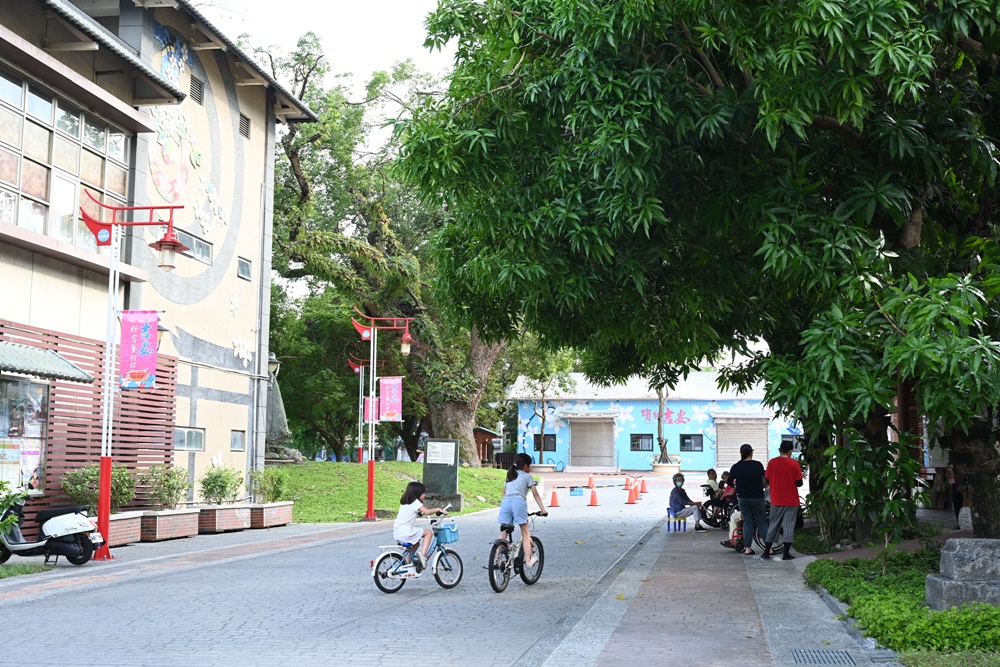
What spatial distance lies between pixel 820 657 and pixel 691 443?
54.1 m

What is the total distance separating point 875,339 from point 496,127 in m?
4.48

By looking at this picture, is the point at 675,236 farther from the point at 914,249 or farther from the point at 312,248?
the point at 312,248

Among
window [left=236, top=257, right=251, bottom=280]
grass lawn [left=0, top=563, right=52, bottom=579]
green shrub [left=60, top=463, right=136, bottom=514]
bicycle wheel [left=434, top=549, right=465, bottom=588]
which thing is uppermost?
window [left=236, top=257, right=251, bottom=280]

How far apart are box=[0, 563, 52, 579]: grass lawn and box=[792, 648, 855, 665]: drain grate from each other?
Answer: 10578 millimetres

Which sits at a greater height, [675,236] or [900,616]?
[675,236]

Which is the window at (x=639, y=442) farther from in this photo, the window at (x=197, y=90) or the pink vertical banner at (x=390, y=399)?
the window at (x=197, y=90)

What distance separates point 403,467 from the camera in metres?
35.6

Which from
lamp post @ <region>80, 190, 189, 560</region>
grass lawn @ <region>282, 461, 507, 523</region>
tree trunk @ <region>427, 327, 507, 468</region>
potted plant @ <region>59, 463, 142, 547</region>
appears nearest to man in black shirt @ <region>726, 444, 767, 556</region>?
lamp post @ <region>80, 190, 189, 560</region>

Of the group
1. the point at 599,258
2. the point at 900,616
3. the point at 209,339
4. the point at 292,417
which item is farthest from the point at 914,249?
the point at 292,417

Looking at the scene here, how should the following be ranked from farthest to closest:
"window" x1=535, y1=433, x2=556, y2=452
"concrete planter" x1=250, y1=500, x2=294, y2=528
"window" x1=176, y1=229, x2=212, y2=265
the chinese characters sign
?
1. "window" x1=535, y1=433, x2=556, y2=452
2. the chinese characters sign
3. "concrete planter" x1=250, y1=500, x2=294, y2=528
4. "window" x1=176, y1=229, x2=212, y2=265

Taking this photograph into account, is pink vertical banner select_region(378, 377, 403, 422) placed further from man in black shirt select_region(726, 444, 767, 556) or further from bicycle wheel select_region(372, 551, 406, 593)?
bicycle wheel select_region(372, 551, 406, 593)

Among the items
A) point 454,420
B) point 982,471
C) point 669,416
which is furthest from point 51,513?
point 669,416

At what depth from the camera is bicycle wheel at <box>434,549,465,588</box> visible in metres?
A: 12.0

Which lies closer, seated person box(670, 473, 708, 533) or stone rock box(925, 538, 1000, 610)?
stone rock box(925, 538, 1000, 610)
